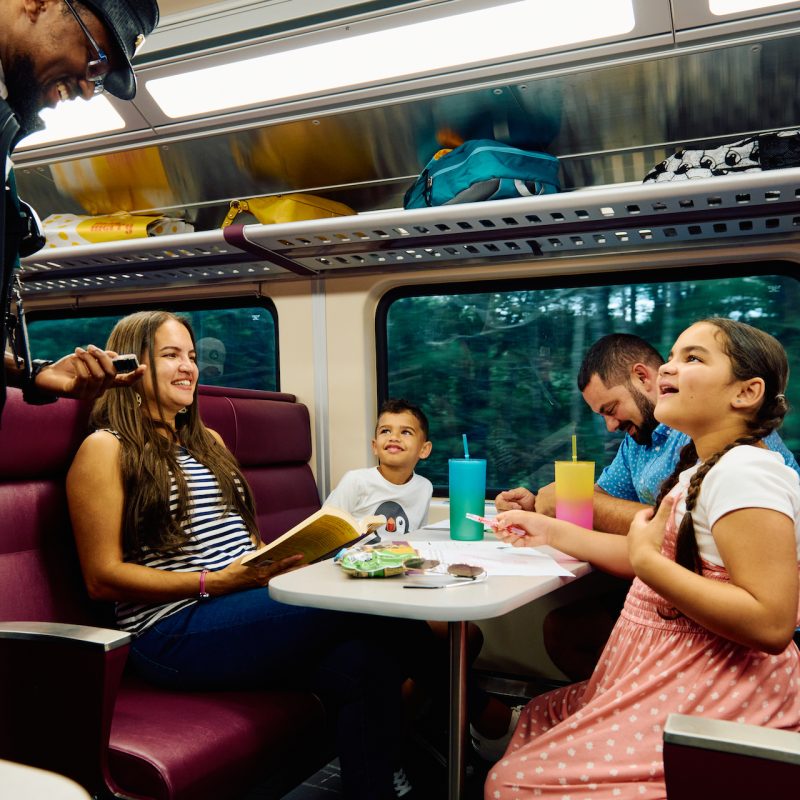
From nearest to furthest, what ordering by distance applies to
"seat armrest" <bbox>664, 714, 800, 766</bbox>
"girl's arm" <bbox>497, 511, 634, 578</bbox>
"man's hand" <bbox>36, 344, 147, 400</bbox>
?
"seat armrest" <bbox>664, 714, 800, 766</bbox> → "man's hand" <bbox>36, 344, 147, 400</bbox> → "girl's arm" <bbox>497, 511, 634, 578</bbox>

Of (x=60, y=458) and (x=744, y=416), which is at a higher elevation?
(x=744, y=416)

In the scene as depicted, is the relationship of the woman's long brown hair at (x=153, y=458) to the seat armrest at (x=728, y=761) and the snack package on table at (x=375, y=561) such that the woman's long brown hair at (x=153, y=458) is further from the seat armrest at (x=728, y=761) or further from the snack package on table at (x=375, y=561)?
the seat armrest at (x=728, y=761)

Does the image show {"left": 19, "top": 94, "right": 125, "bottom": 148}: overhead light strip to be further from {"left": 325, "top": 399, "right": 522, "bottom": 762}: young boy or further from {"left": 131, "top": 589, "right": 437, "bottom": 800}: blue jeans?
{"left": 131, "top": 589, "right": 437, "bottom": 800}: blue jeans

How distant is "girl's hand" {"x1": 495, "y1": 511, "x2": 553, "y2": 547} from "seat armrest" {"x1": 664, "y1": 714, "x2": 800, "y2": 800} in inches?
34.2

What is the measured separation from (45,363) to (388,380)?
189 centimetres

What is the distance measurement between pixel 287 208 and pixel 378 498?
118 cm

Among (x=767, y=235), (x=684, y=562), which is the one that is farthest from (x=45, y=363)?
(x=767, y=235)

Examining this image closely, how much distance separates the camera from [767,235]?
8.77 ft

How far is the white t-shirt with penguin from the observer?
9.67 ft

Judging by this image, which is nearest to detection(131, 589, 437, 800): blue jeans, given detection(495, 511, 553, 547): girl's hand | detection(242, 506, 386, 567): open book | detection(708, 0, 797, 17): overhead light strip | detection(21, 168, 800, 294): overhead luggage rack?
detection(242, 506, 386, 567): open book

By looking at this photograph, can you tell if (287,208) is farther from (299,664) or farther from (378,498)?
(299,664)

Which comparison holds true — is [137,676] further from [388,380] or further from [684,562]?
[388,380]

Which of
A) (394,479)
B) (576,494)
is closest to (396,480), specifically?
(394,479)

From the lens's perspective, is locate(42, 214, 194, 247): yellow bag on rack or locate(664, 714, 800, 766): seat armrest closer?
locate(664, 714, 800, 766): seat armrest
